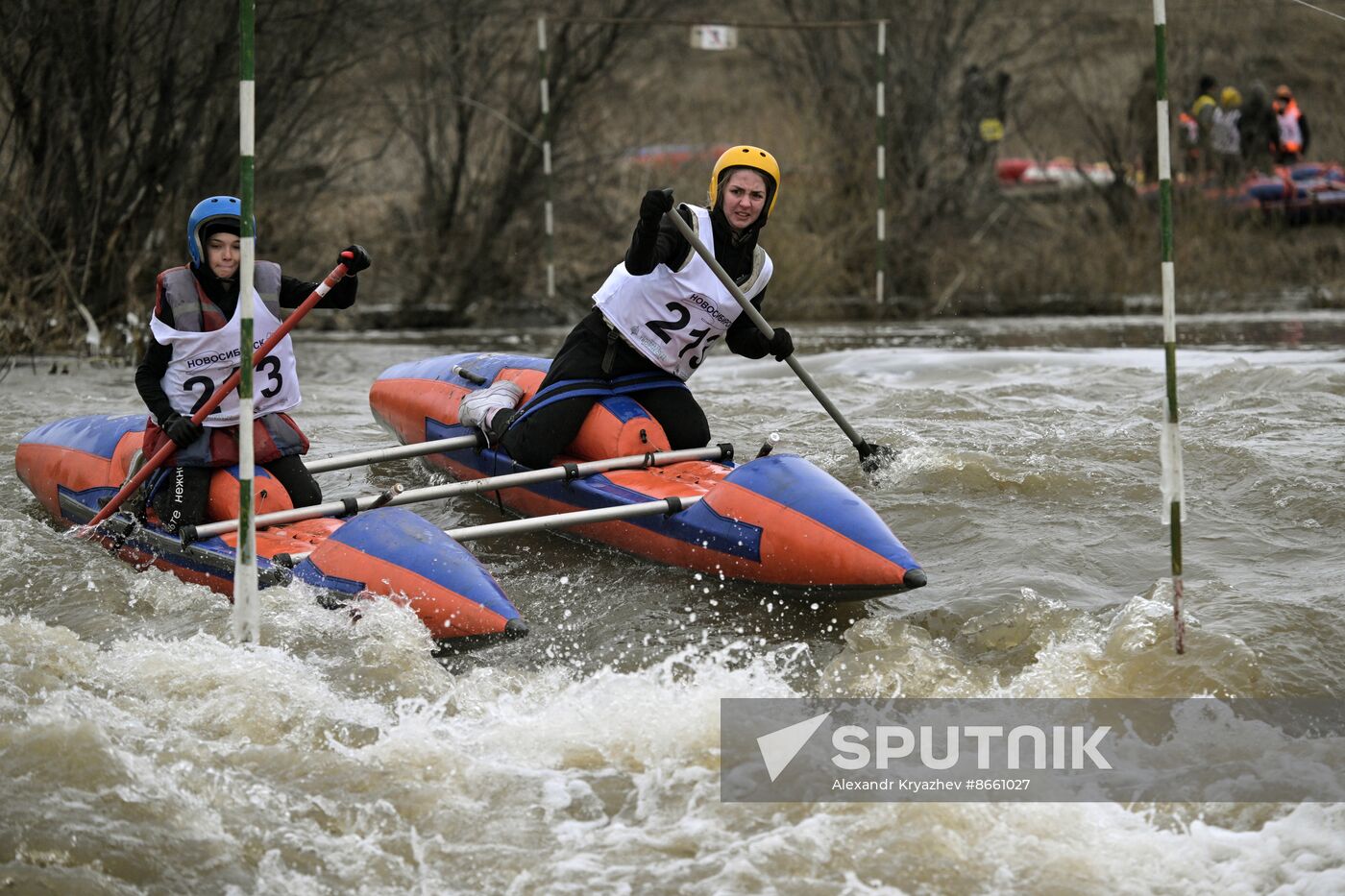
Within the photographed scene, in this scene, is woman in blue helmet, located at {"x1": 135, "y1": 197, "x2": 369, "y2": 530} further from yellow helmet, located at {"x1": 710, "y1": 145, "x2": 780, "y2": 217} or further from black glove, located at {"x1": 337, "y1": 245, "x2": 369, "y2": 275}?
yellow helmet, located at {"x1": 710, "y1": 145, "x2": 780, "y2": 217}

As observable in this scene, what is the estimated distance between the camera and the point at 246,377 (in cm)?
458

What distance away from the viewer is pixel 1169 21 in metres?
19.3

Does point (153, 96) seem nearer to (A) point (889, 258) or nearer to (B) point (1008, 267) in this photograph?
(A) point (889, 258)

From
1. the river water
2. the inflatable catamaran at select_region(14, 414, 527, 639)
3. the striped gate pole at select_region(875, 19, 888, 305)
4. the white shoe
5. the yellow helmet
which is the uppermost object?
the striped gate pole at select_region(875, 19, 888, 305)

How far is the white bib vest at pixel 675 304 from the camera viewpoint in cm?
654

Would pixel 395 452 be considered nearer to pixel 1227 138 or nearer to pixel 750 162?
pixel 750 162

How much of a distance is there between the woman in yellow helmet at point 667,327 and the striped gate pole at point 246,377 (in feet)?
6.90

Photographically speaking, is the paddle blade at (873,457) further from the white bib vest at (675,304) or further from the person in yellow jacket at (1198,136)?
the person in yellow jacket at (1198,136)

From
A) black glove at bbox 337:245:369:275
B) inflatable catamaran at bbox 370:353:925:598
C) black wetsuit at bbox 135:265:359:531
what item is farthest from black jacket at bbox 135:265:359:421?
inflatable catamaran at bbox 370:353:925:598

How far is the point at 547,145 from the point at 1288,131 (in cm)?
1007

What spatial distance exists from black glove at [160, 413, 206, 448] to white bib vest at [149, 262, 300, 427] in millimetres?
143

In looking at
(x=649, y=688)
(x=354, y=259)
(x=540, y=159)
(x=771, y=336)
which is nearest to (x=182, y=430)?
(x=354, y=259)

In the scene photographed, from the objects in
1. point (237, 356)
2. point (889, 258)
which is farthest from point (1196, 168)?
point (237, 356)

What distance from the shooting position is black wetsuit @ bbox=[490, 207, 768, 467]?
21.6ft
